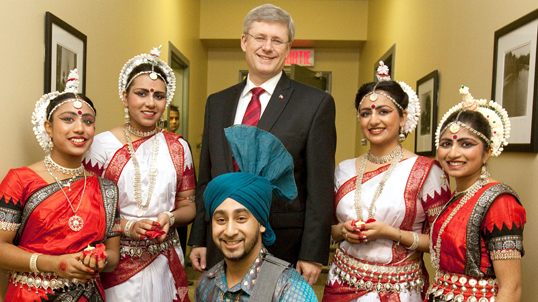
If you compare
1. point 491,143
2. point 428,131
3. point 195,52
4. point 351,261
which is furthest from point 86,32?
point 195,52

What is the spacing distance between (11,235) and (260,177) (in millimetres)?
941

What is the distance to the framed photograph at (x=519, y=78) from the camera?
1828 millimetres

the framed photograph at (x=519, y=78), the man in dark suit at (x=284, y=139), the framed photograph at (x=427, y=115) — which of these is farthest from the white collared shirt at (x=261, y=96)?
the framed photograph at (x=427, y=115)

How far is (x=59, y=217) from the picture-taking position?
5.41 feet

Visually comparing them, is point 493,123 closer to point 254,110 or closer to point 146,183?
point 254,110

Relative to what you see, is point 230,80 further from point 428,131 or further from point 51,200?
point 51,200

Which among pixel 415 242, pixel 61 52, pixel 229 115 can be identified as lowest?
pixel 415 242

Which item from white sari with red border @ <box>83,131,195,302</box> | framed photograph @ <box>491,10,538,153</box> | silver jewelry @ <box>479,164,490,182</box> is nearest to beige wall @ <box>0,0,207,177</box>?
white sari with red border @ <box>83,131,195,302</box>

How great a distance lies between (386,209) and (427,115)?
5.79 ft

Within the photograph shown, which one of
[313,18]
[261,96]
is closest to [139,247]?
[261,96]

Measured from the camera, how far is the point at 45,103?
178cm

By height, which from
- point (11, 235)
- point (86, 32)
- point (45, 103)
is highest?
point (86, 32)

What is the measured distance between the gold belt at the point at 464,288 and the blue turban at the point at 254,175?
26.8 inches

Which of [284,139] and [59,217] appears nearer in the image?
[59,217]
